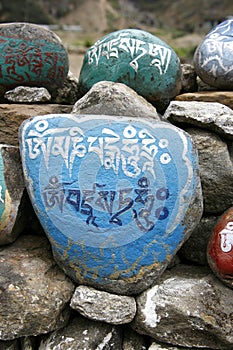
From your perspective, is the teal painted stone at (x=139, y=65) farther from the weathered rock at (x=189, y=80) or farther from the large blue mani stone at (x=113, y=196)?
the large blue mani stone at (x=113, y=196)

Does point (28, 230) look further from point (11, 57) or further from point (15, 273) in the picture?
point (11, 57)

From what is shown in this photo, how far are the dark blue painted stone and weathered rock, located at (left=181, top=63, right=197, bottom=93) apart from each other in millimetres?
301

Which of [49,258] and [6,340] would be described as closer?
[6,340]

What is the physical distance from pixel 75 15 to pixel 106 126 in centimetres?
3058

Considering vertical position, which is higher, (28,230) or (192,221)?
(192,221)

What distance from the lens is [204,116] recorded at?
2.78 metres

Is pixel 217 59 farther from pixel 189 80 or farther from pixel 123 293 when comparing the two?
pixel 123 293

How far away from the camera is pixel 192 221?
8.33ft

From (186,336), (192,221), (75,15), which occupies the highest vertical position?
(192,221)

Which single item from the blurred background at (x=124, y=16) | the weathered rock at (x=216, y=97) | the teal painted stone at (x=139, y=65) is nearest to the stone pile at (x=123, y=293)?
the weathered rock at (x=216, y=97)

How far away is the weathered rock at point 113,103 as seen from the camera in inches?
107

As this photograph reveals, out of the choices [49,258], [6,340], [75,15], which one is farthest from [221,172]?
[75,15]

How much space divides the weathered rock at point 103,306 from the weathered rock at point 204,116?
3.90 ft

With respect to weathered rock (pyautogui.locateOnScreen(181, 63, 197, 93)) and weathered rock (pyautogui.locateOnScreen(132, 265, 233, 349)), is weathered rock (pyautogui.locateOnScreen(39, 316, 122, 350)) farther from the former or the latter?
weathered rock (pyautogui.locateOnScreen(181, 63, 197, 93))
